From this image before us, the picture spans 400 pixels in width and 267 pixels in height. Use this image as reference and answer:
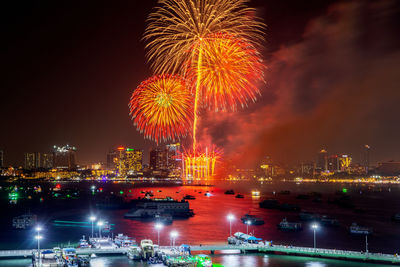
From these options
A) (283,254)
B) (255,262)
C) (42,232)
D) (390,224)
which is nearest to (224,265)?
(255,262)

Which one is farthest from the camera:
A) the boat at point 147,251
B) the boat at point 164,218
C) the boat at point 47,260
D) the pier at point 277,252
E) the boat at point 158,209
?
the boat at point 158,209

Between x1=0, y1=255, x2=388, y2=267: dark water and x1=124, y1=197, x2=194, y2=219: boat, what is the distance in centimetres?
2664

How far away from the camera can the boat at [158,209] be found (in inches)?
2175

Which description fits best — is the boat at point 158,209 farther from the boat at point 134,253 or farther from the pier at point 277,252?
the boat at point 134,253

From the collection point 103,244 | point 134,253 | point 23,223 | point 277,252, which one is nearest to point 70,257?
point 134,253

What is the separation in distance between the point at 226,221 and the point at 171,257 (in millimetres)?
26954

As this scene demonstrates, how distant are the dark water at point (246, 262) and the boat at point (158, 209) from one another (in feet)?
87.4

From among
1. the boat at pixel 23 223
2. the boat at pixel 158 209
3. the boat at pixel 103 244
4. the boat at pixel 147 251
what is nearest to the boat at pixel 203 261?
the boat at pixel 147 251

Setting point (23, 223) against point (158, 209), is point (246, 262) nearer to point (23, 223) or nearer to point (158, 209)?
point (23, 223)

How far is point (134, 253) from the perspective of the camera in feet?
91.9

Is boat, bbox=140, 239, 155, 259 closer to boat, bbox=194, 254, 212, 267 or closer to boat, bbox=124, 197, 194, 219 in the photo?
boat, bbox=194, 254, 212, 267

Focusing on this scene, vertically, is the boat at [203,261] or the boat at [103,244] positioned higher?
the boat at [103,244]

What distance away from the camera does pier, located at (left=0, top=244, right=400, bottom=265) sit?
1070 inches

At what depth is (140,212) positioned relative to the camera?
55656mm
